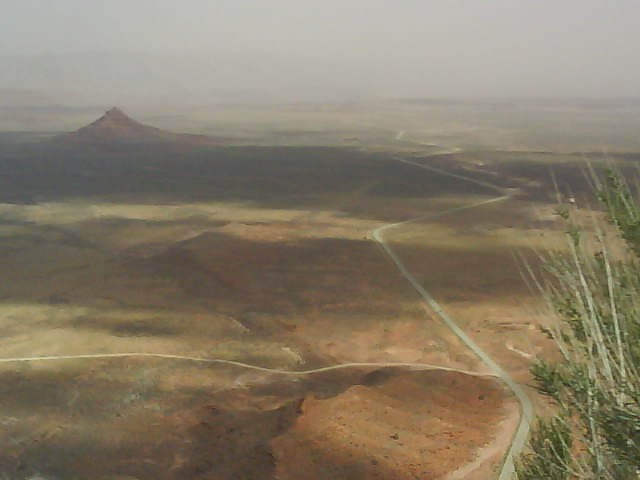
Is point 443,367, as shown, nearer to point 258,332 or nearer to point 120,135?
point 258,332

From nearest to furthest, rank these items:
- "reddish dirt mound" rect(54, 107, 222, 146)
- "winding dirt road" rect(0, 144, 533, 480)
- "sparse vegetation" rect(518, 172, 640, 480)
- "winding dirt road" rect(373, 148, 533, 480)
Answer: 1. "sparse vegetation" rect(518, 172, 640, 480)
2. "winding dirt road" rect(373, 148, 533, 480)
3. "winding dirt road" rect(0, 144, 533, 480)
4. "reddish dirt mound" rect(54, 107, 222, 146)

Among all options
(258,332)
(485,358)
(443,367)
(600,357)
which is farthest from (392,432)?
(600,357)

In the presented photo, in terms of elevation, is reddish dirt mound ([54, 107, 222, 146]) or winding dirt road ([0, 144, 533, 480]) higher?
reddish dirt mound ([54, 107, 222, 146])

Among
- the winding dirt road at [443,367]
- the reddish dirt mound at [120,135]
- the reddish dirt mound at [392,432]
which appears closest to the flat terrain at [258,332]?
the reddish dirt mound at [392,432]

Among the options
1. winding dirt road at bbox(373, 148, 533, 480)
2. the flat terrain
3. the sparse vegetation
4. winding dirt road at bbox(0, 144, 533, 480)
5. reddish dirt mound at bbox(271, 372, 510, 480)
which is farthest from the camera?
the flat terrain

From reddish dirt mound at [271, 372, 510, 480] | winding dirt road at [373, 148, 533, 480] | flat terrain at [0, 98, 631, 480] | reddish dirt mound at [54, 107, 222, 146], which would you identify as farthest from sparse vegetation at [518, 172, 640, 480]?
reddish dirt mound at [54, 107, 222, 146]

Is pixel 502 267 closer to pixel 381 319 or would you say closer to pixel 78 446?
pixel 381 319

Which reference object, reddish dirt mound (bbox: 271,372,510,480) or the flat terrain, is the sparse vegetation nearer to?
the flat terrain

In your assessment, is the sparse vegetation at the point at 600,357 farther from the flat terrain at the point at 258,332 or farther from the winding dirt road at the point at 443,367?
the winding dirt road at the point at 443,367

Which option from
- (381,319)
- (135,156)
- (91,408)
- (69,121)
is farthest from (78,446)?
(69,121)

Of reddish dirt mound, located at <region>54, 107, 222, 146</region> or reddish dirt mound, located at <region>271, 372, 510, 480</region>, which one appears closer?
reddish dirt mound, located at <region>271, 372, 510, 480</region>
